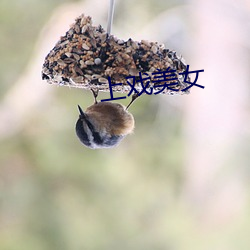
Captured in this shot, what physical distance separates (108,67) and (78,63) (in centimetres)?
6

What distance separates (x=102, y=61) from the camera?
3.34ft

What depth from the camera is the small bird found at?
3.77 feet

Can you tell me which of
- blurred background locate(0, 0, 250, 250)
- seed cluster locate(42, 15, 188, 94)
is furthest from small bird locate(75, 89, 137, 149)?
blurred background locate(0, 0, 250, 250)

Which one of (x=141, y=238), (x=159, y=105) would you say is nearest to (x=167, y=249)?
(x=141, y=238)

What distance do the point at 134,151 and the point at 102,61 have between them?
2311mm

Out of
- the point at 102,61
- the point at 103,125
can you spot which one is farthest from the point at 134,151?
the point at 102,61

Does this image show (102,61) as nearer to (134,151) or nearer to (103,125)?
(103,125)

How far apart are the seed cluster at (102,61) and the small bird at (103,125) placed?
0.38ft

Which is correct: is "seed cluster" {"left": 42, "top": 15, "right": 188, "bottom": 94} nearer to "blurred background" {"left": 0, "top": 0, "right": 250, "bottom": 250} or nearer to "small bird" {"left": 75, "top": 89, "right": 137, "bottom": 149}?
"small bird" {"left": 75, "top": 89, "right": 137, "bottom": 149}

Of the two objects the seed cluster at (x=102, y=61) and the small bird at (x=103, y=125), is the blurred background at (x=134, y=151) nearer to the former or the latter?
the small bird at (x=103, y=125)

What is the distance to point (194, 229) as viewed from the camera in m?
3.20

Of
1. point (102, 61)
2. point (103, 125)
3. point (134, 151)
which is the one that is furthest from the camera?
point (134, 151)

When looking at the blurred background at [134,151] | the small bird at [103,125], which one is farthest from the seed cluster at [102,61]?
the blurred background at [134,151]

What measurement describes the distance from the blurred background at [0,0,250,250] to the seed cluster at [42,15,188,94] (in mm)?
1862
